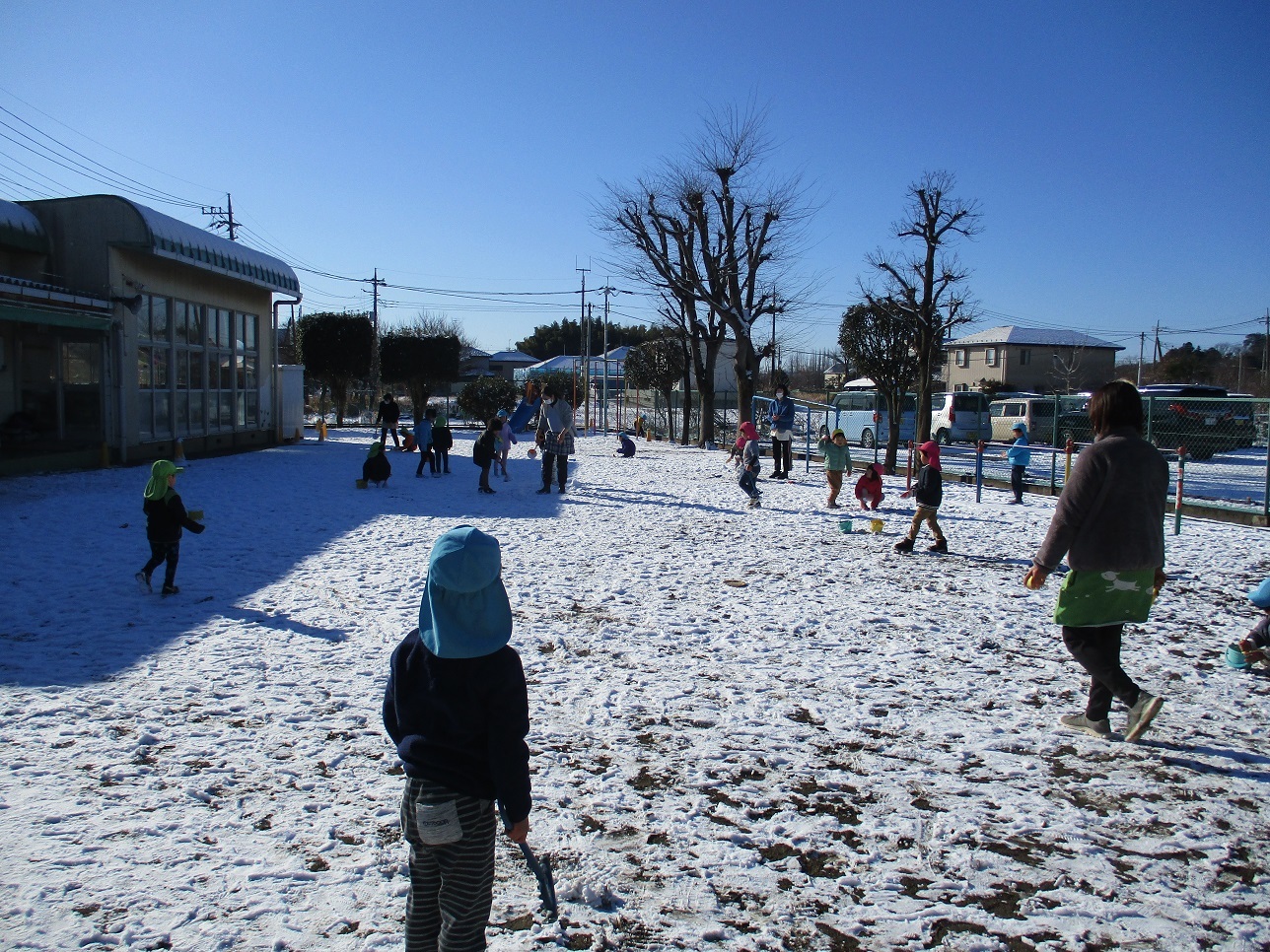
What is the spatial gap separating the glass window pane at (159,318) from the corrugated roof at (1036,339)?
41.5 meters

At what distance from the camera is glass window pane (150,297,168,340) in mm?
16625

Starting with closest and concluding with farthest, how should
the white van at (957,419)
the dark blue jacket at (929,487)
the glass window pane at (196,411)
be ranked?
1. the dark blue jacket at (929,487)
2. the glass window pane at (196,411)
3. the white van at (957,419)

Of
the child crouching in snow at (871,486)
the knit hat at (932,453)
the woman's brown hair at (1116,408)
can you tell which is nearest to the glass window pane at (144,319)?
the child crouching in snow at (871,486)

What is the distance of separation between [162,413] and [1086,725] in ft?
57.3

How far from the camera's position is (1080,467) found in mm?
4238

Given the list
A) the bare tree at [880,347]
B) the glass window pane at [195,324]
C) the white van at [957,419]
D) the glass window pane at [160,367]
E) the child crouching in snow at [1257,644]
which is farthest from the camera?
the white van at [957,419]

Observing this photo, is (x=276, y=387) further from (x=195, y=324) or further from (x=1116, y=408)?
(x=1116, y=408)

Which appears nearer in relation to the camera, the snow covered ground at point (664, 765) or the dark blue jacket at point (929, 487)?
the snow covered ground at point (664, 765)

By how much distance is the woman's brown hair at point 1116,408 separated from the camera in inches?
168

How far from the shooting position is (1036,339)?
4953cm

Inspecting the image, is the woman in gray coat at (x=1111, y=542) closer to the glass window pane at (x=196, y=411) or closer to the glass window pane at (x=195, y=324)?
the glass window pane at (x=196, y=411)

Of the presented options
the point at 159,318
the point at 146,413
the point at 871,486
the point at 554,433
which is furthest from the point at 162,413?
the point at 871,486

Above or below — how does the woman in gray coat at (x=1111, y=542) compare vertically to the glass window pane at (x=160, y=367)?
below

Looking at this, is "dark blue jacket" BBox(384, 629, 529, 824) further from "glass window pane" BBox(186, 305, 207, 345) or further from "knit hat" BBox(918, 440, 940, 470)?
"glass window pane" BBox(186, 305, 207, 345)
